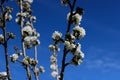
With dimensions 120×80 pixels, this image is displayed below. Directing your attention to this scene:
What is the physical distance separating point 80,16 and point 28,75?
2516 mm

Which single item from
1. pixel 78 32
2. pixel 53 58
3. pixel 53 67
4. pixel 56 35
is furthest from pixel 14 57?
pixel 53 58

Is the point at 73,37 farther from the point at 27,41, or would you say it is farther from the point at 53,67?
the point at 53,67

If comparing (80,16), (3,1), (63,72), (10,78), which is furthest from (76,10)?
(3,1)

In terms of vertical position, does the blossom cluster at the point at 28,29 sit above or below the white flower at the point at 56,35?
above

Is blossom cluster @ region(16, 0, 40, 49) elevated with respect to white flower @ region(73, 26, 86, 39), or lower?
elevated

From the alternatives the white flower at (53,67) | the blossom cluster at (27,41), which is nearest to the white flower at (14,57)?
the blossom cluster at (27,41)

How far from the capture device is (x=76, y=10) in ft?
26.3

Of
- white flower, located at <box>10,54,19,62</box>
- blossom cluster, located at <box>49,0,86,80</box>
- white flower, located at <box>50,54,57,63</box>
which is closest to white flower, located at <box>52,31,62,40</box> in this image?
blossom cluster, located at <box>49,0,86,80</box>

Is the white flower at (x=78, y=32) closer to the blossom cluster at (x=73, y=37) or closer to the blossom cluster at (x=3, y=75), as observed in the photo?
the blossom cluster at (x=73, y=37)

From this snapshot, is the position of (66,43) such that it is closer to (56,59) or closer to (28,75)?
(28,75)

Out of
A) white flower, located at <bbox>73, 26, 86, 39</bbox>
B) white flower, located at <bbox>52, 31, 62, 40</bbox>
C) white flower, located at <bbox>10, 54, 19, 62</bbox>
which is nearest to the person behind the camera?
white flower, located at <bbox>73, 26, 86, 39</bbox>

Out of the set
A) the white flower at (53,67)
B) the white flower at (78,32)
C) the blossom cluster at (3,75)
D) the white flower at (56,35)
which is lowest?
the white flower at (78,32)

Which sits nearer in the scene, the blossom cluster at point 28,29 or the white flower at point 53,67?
the blossom cluster at point 28,29

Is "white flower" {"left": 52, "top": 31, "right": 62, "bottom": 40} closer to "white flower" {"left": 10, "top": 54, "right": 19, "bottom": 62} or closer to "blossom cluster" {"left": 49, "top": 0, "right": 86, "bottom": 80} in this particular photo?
"blossom cluster" {"left": 49, "top": 0, "right": 86, "bottom": 80}
